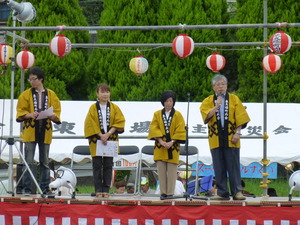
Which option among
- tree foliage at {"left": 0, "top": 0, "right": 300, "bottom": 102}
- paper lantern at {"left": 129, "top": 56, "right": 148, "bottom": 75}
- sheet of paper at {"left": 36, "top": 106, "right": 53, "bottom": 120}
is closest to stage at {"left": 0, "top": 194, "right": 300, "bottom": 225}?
sheet of paper at {"left": 36, "top": 106, "right": 53, "bottom": 120}

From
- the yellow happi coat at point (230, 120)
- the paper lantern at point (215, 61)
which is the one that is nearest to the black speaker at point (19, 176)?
the yellow happi coat at point (230, 120)

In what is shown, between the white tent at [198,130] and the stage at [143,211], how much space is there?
4158 millimetres

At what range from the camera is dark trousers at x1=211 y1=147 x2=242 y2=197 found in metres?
7.92

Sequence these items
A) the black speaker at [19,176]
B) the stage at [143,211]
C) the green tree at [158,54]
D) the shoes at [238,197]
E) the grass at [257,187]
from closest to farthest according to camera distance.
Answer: the stage at [143,211]
the shoes at [238,197]
the black speaker at [19,176]
the grass at [257,187]
the green tree at [158,54]

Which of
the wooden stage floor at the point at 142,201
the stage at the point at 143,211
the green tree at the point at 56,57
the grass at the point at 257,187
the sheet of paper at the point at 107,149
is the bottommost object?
the grass at the point at 257,187

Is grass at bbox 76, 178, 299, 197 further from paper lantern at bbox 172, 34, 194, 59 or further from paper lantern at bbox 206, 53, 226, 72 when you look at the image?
paper lantern at bbox 172, 34, 194, 59

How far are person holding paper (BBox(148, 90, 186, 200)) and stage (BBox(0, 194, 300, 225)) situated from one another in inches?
16.6

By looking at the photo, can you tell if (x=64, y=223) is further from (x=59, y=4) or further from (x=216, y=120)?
(x=59, y=4)

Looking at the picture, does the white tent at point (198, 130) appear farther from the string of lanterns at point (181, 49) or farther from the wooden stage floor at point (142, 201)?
the wooden stage floor at point (142, 201)

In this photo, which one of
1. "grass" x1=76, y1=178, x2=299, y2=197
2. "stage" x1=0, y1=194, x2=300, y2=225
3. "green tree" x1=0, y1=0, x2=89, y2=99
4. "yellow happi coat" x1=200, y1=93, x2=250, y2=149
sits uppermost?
"green tree" x1=0, y1=0, x2=89, y2=99

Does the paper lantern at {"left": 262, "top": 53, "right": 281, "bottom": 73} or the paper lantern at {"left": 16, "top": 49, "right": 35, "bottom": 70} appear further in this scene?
the paper lantern at {"left": 16, "top": 49, "right": 35, "bottom": 70}

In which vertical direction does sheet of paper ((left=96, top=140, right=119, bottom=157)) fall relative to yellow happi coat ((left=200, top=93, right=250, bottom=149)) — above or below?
below

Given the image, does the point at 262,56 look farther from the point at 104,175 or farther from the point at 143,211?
the point at 143,211

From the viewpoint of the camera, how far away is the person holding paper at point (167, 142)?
26.7 feet
